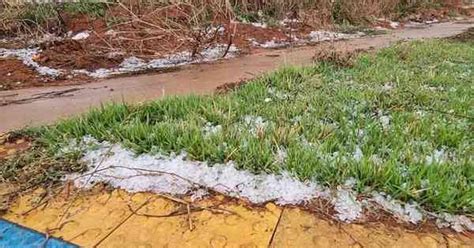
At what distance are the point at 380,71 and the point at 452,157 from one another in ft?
6.60

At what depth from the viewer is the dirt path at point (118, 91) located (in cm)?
309

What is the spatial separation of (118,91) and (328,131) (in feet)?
7.11

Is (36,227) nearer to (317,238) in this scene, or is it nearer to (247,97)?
(317,238)

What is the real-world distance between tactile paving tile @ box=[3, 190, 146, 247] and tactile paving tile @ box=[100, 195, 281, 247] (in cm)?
7

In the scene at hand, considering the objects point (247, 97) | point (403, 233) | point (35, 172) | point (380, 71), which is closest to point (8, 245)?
point (35, 172)

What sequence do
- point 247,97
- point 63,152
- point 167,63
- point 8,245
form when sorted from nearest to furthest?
point 8,245 < point 63,152 < point 247,97 < point 167,63

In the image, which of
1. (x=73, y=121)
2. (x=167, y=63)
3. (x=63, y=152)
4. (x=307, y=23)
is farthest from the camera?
(x=307, y=23)

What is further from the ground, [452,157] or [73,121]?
[73,121]

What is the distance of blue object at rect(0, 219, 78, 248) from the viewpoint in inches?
59.6

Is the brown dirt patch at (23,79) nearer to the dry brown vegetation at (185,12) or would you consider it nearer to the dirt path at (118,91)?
the dirt path at (118,91)

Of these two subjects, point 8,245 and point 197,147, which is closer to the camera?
point 8,245

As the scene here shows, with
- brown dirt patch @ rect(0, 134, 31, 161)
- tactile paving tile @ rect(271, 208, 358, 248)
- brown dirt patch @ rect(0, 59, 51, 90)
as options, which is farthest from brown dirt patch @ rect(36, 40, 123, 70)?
tactile paving tile @ rect(271, 208, 358, 248)

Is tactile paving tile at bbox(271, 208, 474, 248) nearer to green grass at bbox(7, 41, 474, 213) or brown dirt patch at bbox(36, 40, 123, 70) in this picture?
green grass at bbox(7, 41, 474, 213)

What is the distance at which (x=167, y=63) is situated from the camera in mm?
5027
